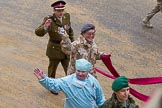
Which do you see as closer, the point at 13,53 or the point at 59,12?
the point at 59,12

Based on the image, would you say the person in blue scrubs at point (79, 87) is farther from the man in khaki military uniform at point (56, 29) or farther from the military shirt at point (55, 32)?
the military shirt at point (55, 32)

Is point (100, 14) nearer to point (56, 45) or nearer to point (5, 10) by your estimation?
point (5, 10)

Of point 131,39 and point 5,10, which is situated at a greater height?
point 5,10

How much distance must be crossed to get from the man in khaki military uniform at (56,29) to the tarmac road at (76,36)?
69cm

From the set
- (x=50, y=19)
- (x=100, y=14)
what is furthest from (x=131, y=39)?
(x=50, y=19)

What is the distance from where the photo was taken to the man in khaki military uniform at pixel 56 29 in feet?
17.0

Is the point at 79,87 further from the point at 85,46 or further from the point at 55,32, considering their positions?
the point at 55,32

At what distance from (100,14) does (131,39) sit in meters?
1.56

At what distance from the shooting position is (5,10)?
976 centimetres

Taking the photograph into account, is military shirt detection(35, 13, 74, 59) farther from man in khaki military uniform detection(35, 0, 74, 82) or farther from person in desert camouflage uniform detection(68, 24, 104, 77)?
person in desert camouflage uniform detection(68, 24, 104, 77)

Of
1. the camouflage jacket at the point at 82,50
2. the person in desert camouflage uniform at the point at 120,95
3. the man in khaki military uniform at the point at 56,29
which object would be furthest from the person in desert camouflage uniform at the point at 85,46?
the person in desert camouflage uniform at the point at 120,95

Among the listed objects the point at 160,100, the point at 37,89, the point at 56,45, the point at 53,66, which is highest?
the point at 160,100

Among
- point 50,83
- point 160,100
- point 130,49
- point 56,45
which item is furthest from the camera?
point 130,49

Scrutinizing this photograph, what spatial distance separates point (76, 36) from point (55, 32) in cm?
319
